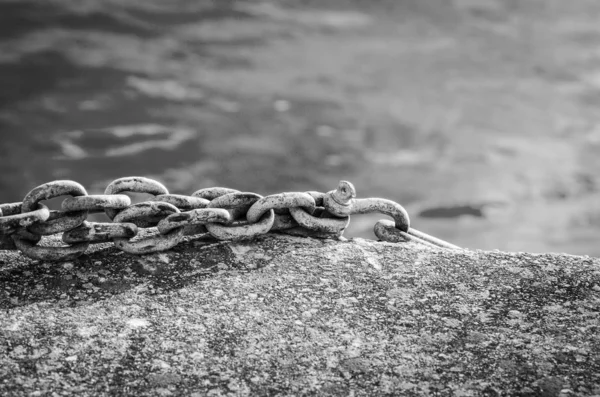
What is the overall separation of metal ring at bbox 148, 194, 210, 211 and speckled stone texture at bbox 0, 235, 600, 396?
0.51 ft

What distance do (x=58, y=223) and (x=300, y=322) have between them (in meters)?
0.80

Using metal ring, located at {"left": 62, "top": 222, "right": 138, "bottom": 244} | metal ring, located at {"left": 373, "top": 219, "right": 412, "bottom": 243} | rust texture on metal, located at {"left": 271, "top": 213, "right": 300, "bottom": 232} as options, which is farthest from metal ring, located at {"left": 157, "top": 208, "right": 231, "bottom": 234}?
metal ring, located at {"left": 373, "top": 219, "right": 412, "bottom": 243}

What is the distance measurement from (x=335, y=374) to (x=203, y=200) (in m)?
0.81

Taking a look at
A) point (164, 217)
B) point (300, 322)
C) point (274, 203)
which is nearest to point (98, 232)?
point (164, 217)

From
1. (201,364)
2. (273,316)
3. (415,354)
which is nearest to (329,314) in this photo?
(273,316)

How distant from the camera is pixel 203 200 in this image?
2.35 metres

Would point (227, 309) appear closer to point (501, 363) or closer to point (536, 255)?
point (501, 363)

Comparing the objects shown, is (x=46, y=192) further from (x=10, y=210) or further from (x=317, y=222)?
(x=317, y=222)

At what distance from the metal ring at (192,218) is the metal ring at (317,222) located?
0.89 ft

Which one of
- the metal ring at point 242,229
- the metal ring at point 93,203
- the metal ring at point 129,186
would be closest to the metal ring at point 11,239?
the metal ring at point 93,203

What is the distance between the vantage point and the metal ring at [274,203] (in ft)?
7.74

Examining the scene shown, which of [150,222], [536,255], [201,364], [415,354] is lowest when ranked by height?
[201,364]

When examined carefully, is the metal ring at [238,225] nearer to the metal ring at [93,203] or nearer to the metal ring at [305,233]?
the metal ring at [305,233]

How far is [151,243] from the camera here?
Result: 2.26 metres
